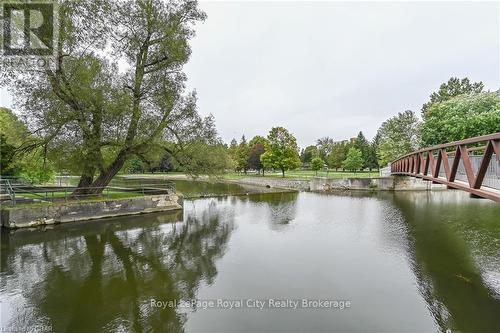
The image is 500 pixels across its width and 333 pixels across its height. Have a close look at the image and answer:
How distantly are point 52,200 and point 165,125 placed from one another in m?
7.39

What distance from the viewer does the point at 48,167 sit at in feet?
54.3

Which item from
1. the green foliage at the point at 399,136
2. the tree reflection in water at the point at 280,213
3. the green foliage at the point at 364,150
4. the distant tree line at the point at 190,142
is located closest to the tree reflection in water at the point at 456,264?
the tree reflection in water at the point at 280,213

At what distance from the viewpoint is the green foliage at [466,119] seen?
20.2m

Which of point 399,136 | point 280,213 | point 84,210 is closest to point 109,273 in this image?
point 84,210

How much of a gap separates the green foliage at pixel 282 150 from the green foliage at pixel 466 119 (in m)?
17.7

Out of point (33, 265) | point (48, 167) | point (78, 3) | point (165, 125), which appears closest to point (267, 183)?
point (165, 125)

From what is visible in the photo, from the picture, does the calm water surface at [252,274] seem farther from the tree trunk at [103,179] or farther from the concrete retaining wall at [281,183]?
the concrete retaining wall at [281,183]

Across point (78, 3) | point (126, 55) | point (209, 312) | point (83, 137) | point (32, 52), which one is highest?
point (78, 3)

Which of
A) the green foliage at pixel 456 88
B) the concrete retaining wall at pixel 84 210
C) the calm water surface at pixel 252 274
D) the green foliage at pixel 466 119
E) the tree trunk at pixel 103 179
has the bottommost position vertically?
the calm water surface at pixel 252 274

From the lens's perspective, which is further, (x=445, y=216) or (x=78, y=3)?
(x=445, y=216)

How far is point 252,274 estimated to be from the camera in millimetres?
8219

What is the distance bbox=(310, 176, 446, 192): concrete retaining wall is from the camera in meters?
32.3

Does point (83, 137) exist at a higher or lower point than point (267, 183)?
higher

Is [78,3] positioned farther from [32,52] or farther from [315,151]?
[315,151]
